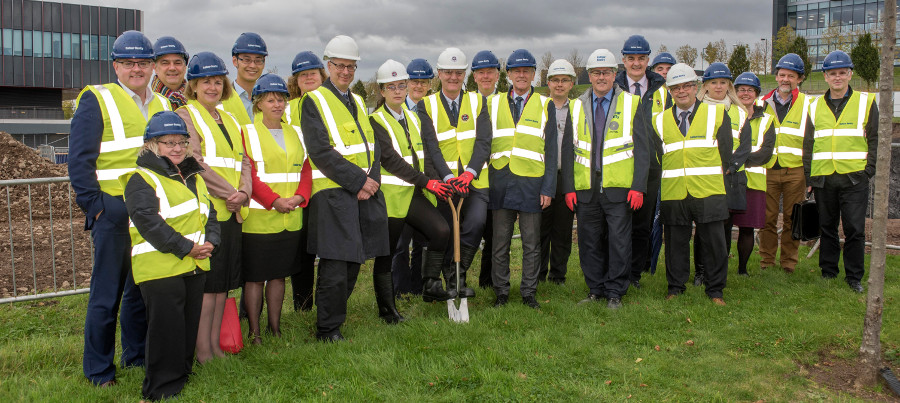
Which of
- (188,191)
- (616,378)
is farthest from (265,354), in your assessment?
(616,378)

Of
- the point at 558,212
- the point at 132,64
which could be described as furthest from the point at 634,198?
the point at 132,64

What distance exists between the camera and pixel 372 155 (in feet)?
18.4

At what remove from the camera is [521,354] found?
5.01m

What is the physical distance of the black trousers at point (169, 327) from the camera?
166 inches

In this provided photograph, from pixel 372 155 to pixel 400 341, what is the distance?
1.49 metres

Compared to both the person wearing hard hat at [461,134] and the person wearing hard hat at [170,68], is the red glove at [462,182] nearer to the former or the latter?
the person wearing hard hat at [461,134]

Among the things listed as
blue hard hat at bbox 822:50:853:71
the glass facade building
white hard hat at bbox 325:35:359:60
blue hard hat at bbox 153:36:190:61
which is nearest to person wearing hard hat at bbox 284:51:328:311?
white hard hat at bbox 325:35:359:60

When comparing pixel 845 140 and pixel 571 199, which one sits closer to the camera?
pixel 571 199

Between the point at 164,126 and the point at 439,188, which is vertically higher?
the point at 164,126

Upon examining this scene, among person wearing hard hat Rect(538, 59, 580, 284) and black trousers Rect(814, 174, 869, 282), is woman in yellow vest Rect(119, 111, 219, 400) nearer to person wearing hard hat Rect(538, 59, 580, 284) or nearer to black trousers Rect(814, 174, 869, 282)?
person wearing hard hat Rect(538, 59, 580, 284)

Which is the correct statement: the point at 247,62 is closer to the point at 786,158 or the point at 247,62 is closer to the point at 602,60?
the point at 602,60

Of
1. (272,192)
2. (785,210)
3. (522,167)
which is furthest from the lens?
(785,210)

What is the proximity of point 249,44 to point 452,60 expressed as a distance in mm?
1786

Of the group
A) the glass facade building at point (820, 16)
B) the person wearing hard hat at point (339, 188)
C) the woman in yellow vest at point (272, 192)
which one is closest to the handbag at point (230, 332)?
the woman in yellow vest at point (272, 192)
